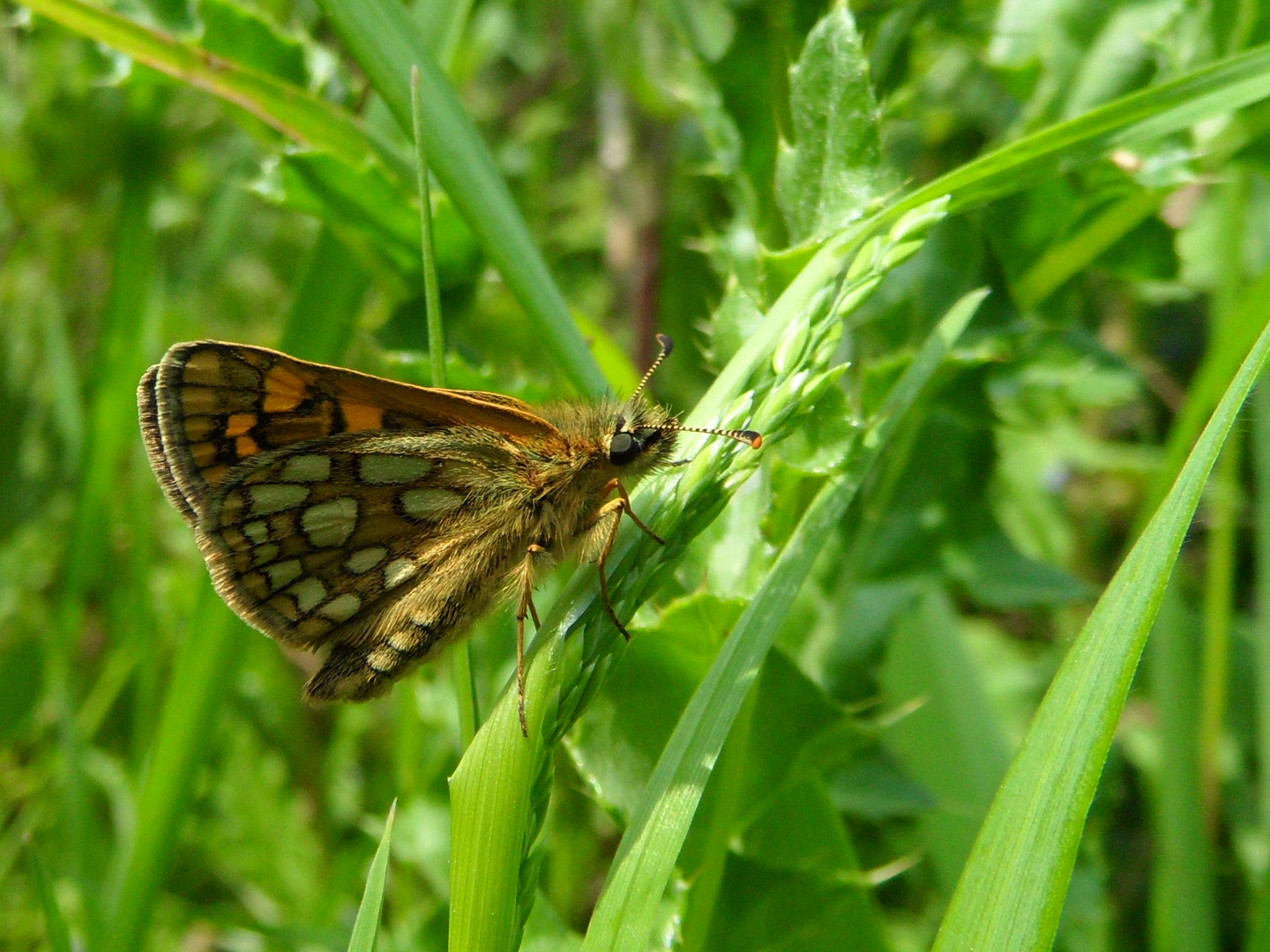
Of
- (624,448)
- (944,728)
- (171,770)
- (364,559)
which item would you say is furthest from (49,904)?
(944,728)

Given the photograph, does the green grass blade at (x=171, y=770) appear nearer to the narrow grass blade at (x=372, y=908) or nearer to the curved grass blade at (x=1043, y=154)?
the narrow grass blade at (x=372, y=908)

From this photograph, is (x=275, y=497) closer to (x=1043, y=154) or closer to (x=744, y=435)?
(x=744, y=435)

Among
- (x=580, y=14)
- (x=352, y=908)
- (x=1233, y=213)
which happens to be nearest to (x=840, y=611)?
(x=1233, y=213)

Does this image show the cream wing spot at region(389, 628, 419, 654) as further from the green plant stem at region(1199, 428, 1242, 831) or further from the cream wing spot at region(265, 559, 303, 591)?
the green plant stem at region(1199, 428, 1242, 831)

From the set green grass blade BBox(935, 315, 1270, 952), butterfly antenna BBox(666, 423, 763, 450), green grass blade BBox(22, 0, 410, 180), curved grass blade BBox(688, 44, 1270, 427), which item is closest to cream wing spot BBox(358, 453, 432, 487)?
green grass blade BBox(22, 0, 410, 180)

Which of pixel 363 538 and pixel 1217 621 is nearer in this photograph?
pixel 363 538

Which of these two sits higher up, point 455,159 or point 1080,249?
point 455,159

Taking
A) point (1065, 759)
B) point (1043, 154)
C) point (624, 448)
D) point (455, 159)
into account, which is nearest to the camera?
point (1065, 759)

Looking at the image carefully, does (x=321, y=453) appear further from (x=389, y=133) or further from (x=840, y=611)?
(x=840, y=611)
